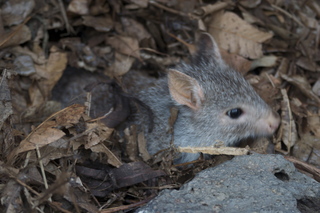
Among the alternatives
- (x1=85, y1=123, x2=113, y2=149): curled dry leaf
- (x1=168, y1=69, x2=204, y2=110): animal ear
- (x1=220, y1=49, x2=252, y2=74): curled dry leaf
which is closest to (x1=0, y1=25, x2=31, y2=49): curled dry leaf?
(x1=85, y1=123, x2=113, y2=149): curled dry leaf

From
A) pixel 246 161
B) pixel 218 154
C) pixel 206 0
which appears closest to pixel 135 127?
pixel 218 154

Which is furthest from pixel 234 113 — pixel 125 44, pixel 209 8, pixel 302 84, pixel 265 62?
pixel 125 44

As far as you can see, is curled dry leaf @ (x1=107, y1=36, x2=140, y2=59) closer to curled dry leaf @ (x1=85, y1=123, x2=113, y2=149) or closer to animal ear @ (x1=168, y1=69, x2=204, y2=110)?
animal ear @ (x1=168, y1=69, x2=204, y2=110)

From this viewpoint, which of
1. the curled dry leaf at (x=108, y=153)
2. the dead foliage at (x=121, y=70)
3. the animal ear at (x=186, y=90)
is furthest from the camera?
the animal ear at (x=186, y=90)

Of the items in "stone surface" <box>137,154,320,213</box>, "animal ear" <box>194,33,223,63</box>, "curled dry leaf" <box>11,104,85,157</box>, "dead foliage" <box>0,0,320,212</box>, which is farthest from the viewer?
"animal ear" <box>194,33,223,63</box>

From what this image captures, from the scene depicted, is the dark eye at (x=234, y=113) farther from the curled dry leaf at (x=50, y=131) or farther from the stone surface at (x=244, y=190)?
the curled dry leaf at (x=50, y=131)

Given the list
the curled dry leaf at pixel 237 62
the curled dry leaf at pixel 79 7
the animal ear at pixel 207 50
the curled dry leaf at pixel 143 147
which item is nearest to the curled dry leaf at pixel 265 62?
the curled dry leaf at pixel 237 62
